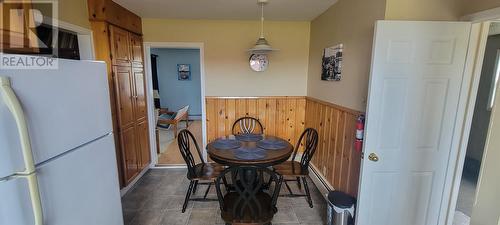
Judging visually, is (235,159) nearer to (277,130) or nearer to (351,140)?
(351,140)

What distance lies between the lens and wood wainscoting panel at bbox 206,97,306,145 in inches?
144

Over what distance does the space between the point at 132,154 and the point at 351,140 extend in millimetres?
2770

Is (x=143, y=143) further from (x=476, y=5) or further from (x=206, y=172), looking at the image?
(x=476, y=5)

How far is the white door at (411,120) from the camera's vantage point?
1607mm

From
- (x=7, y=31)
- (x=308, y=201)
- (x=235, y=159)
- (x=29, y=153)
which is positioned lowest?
(x=308, y=201)

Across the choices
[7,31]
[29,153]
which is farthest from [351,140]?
[7,31]

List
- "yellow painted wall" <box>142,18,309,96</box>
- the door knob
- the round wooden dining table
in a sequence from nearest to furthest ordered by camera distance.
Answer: the door knob < the round wooden dining table < "yellow painted wall" <box>142,18,309,96</box>

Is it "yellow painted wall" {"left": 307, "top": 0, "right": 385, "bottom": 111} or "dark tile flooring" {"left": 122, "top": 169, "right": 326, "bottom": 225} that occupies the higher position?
"yellow painted wall" {"left": 307, "top": 0, "right": 385, "bottom": 111}

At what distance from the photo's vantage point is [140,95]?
3.28 m

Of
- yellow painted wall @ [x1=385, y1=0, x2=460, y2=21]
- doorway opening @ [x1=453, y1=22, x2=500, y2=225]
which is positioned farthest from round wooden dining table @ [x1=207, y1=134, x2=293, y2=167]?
doorway opening @ [x1=453, y1=22, x2=500, y2=225]

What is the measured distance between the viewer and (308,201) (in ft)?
8.77

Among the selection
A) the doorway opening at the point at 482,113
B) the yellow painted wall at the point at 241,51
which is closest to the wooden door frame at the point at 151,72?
the yellow painted wall at the point at 241,51

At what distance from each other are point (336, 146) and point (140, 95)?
2765 millimetres

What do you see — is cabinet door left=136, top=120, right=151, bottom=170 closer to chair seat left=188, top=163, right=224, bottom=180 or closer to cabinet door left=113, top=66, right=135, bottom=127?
cabinet door left=113, top=66, right=135, bottom=127
